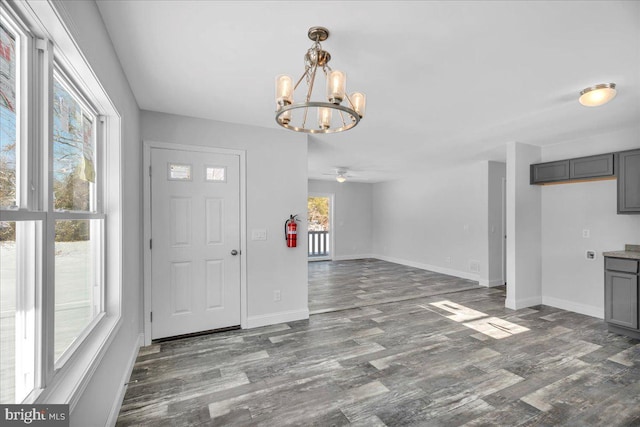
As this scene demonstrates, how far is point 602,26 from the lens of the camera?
1.71m

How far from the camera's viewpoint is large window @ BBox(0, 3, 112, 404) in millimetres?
984

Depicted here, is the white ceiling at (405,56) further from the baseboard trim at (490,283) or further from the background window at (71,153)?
the baseboard trim at (490,283)

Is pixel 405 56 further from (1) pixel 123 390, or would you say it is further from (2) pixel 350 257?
(2) pixel 350 257

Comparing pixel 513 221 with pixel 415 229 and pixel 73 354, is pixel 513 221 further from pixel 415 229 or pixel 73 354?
pixel 73 354

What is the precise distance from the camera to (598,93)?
94.5 inches

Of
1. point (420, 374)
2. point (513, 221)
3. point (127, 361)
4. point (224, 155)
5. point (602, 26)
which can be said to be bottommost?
point (420, 374)

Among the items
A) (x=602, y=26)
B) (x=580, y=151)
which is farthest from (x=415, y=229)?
(x=602, y=26)

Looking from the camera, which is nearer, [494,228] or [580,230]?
[580,230]

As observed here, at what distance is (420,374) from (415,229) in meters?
5.49

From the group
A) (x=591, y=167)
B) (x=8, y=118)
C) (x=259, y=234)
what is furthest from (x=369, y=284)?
(x=8, y=118)

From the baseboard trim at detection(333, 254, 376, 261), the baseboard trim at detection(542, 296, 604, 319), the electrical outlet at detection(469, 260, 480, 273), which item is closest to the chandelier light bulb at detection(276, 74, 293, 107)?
the baseboard trim at detection(542, 296, 604, 319)

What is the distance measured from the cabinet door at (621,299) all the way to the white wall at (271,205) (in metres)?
3.63

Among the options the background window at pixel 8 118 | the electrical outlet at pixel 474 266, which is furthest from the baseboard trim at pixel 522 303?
the background window at pixel 8 118

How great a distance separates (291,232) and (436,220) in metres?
4.63
